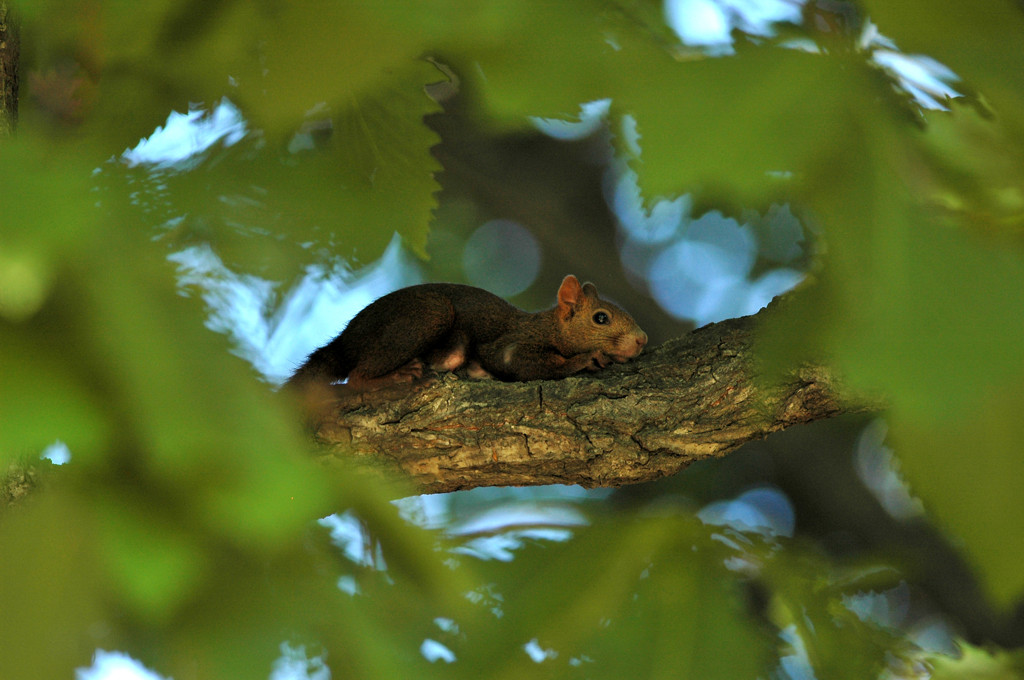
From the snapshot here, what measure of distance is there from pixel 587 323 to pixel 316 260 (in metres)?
2.77

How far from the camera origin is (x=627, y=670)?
7.56ft

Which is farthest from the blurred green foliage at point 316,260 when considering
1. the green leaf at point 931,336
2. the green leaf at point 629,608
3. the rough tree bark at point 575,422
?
the rough tree bark at point 575,422

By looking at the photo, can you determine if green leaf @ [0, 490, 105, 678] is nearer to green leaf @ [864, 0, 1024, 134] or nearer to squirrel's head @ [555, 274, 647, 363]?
green leaf @ [864, 0, 1024, 134]

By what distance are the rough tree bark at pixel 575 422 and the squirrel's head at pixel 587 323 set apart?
0.90 m

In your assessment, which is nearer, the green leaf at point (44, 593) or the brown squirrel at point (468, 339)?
the green leaf at point (44, 593)

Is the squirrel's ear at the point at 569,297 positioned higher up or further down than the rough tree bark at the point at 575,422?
further down

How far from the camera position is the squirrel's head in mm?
3914

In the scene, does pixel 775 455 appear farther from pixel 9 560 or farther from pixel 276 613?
pixel 9 560

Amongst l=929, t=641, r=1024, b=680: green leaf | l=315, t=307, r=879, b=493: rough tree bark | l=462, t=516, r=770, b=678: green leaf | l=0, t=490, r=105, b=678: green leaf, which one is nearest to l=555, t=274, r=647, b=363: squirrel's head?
l=315, t=307, r=879, b=493: rough tree bark

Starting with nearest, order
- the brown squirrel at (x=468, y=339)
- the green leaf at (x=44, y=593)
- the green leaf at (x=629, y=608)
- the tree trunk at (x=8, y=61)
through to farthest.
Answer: the green leaf at (x=44, y=593) → the tree trunk at (x=8, y=61) → the green leaf at (x=629, y=608) → the brown squirrel at (x=468, y=339)

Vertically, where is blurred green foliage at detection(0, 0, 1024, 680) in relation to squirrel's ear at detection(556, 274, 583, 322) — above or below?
above

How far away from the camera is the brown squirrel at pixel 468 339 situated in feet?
10.5

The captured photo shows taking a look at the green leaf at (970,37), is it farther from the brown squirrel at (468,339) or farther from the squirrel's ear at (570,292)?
the squirrel's ear at (570,292)

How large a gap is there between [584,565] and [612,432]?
513 mm
